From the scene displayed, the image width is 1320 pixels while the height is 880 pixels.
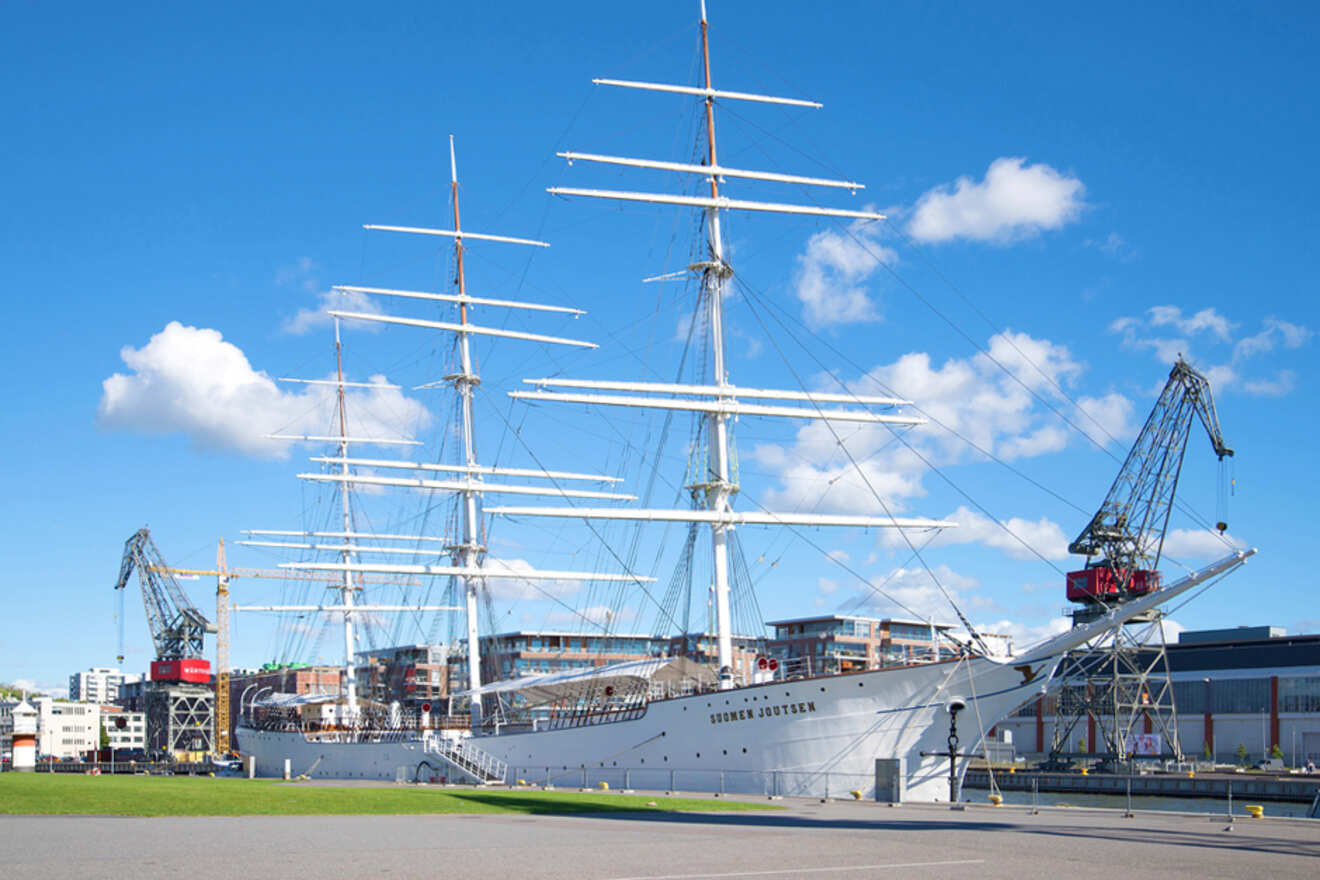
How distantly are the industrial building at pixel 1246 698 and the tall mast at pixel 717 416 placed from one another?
36.3m

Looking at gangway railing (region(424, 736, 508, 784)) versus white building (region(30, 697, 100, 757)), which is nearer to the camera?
gangway railing (region(424, 736, 508, 784))

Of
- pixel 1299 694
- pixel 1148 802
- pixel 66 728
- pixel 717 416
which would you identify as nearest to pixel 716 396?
pixel 717 416

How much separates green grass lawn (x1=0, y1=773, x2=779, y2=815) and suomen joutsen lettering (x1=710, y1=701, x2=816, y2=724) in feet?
25.4

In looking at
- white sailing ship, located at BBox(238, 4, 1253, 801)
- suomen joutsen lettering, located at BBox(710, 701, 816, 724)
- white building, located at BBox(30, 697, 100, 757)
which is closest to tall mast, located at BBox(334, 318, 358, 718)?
white sailing ship, located at BBox(238, 4, 1253, 801)

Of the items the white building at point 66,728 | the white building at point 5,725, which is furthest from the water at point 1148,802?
the white building at point 5,725

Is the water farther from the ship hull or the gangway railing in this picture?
the gangway railing

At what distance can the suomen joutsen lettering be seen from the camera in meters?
38.4

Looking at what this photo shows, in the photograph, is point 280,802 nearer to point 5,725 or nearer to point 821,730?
point 821,730

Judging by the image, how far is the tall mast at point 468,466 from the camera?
66.4 m

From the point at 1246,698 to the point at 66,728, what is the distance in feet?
527

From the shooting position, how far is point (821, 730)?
125 feet

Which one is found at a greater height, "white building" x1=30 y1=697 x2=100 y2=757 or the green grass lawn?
the green grass lawn

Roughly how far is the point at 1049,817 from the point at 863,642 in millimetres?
100458

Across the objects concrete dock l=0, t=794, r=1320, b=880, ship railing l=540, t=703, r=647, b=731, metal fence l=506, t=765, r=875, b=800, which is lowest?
metal fence l=506, t=765, r=875, b=800
